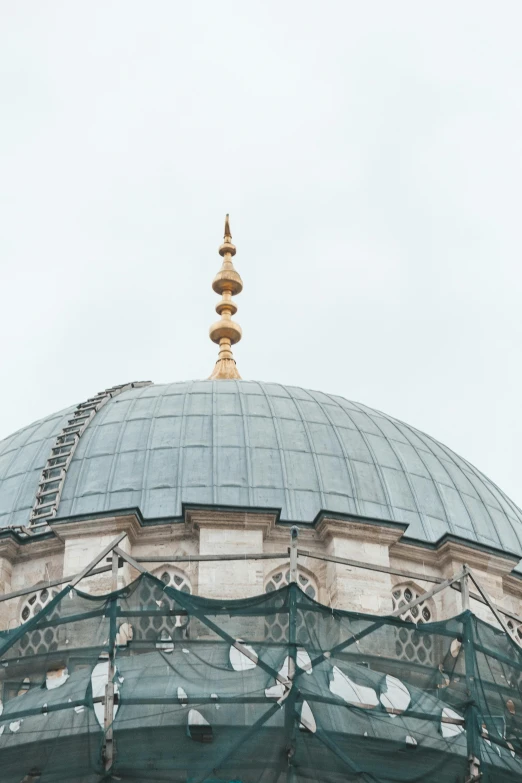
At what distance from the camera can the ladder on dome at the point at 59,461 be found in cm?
2909

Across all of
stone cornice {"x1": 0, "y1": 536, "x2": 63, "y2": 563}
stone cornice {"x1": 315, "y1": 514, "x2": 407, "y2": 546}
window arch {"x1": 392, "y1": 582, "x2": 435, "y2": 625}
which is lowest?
window arch {"x1": 392, "y1": 582, "x2": 435, "y2": 625}

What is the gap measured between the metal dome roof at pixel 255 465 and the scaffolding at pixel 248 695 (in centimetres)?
737

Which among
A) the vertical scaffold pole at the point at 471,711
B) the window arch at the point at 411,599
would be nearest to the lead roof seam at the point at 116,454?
the window arch at the point at 411,599

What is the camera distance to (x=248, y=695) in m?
20.0

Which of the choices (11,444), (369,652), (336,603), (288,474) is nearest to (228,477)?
(288,474)

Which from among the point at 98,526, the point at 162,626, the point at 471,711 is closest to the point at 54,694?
the point at 162,626

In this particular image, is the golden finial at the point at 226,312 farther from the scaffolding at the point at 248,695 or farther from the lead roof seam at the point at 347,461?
the scaffolding at the point at 248,695

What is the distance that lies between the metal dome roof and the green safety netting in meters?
7.38

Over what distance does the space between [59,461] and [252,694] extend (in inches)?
453

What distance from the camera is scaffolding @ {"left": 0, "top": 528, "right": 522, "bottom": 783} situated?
19.6 meters

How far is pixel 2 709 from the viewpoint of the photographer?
20.6m

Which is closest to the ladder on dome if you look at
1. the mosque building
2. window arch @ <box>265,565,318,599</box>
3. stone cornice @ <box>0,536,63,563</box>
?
the mosque building

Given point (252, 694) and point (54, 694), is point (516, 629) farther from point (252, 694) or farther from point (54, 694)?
point (54, 694)

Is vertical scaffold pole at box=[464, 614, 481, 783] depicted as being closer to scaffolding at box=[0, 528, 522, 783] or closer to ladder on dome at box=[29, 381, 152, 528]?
scaffolding at box=[0, 528, 522, 783]
